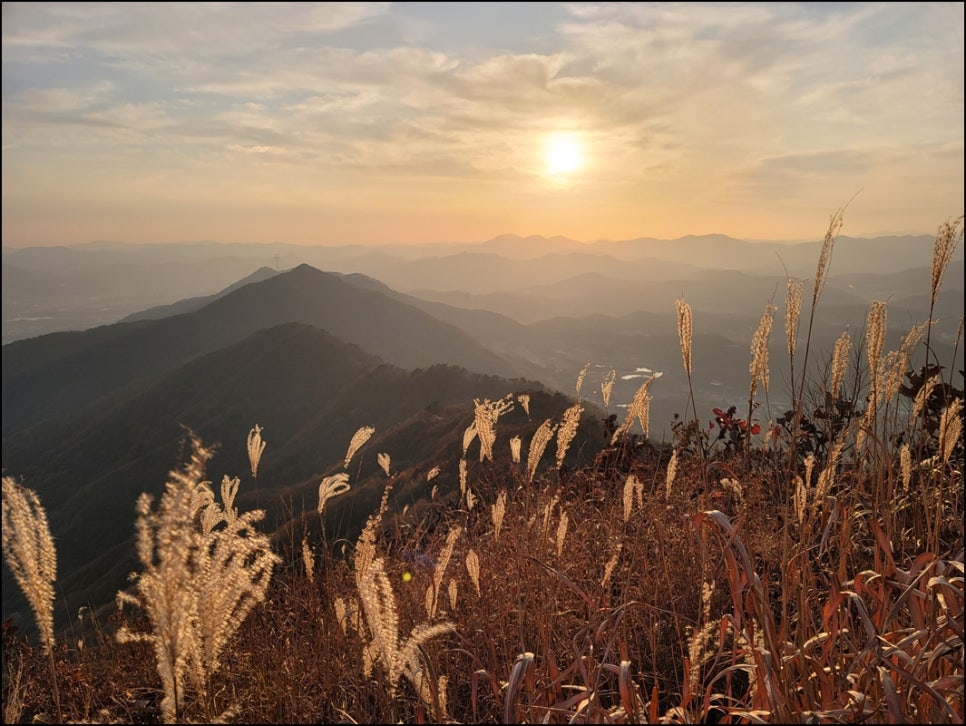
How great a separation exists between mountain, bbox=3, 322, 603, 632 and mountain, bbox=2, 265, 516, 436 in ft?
68.3

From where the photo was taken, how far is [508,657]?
8.20 feet

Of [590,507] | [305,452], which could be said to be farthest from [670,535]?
[305,452]

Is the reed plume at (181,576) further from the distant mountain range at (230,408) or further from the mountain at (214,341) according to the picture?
the mountain at (214,341)

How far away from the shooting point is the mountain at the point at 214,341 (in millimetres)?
116562

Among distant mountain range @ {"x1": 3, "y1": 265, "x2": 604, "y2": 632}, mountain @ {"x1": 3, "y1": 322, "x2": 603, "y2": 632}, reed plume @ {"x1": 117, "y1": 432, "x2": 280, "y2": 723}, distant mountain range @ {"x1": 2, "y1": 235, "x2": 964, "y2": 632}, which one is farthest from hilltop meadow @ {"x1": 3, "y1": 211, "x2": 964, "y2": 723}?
mountain @ {"x1": 3, "y1": 322, "x2": 603, "y2": 632}

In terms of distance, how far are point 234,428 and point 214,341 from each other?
54790 mm

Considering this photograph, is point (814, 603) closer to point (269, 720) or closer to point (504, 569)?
point (504, 569)

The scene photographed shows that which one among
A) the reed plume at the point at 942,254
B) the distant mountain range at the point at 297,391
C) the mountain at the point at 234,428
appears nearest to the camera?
the reed plume at the point at 942,254

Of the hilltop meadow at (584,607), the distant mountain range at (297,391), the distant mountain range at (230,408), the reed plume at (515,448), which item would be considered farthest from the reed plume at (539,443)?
the distant mountain range at (230,408)

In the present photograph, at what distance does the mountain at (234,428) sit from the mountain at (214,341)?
20.8 metres

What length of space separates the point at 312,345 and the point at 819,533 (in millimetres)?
83987

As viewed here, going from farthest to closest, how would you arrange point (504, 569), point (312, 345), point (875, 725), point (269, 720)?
1. point (312, 345)
2. point (504, 569)
3. point (269, 720)
4. point (875, 725)

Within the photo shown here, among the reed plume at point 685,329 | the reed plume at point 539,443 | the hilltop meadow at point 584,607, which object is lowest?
the hilltop meadow at point 584,607

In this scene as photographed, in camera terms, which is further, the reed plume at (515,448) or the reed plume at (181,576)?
the reed plume at (515,448)
